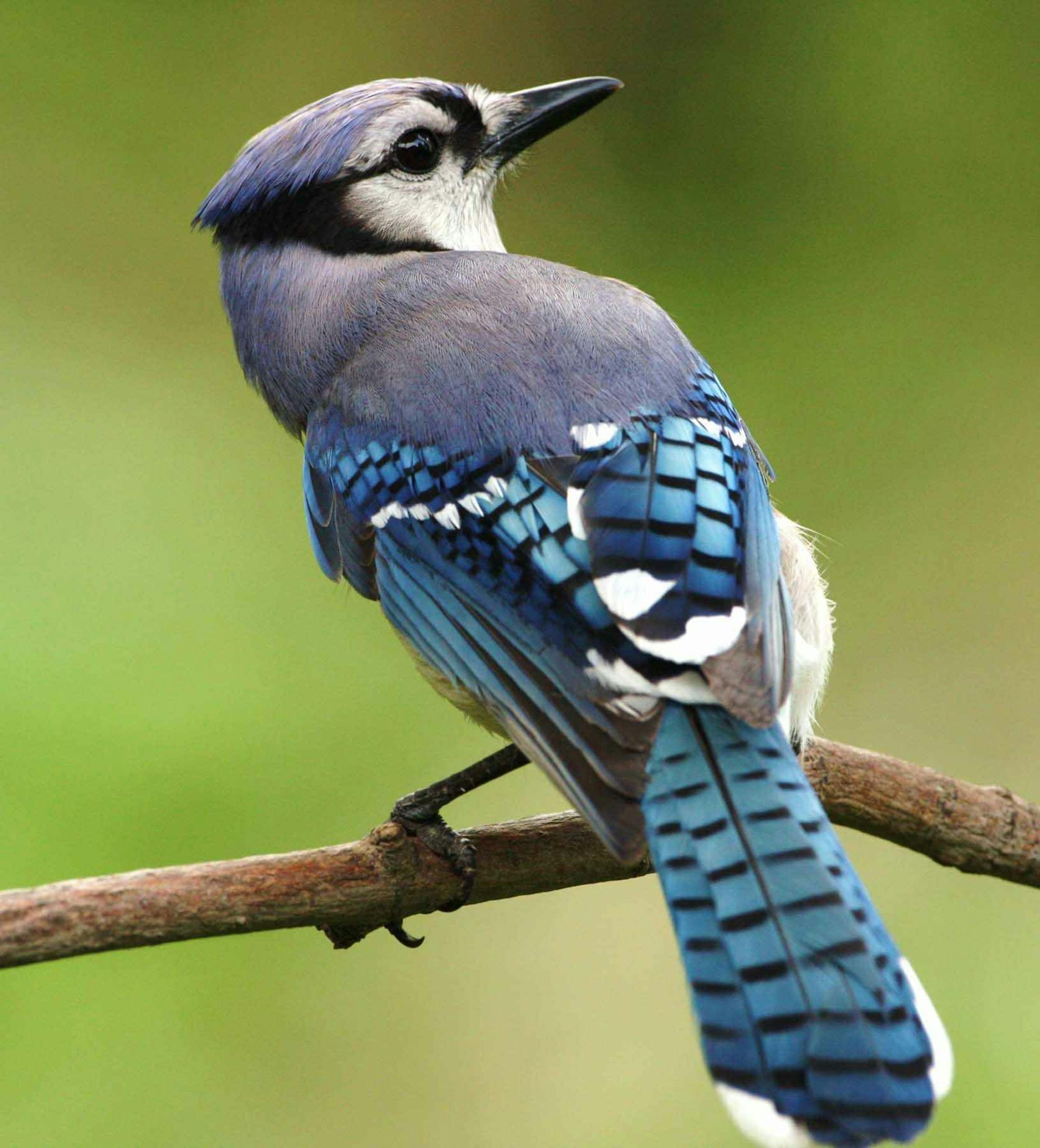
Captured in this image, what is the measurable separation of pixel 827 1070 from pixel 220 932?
0.61 meters

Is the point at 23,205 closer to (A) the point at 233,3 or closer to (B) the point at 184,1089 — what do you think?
(A) the point at 233,3

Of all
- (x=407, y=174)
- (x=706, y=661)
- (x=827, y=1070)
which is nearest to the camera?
(x=827, y=1070)

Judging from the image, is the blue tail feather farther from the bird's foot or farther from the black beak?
the black beak

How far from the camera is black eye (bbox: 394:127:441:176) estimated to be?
226cm

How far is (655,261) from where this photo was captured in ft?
12.7

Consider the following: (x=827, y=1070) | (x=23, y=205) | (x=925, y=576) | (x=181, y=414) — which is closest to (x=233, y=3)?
(x=23, y=205)

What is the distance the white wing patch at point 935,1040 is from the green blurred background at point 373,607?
1.55m

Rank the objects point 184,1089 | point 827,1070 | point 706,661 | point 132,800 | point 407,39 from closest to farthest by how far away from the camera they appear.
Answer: point 827,1070 < point 706,661 < point 184,1089 < point 132,800 < point 407,39

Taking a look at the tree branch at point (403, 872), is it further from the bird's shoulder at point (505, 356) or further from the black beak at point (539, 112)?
the black beak at point (539, 112)

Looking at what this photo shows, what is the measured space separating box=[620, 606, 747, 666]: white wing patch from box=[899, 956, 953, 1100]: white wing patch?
325mm

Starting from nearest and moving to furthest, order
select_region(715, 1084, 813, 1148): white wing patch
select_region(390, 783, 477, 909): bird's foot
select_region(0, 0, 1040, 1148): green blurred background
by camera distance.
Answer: select_region(715, 1084, 813, 1148): white wing patch, select_region(390, 783, 477, 909): bird's foot, select_region(0, 0, 1040, 1148): green blurred background

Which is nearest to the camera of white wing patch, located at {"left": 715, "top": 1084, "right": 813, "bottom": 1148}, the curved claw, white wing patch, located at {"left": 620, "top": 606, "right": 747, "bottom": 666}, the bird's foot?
white wing patch, located at {"left": 715, "top": 1084, "right": 813, "bottom": 1148}

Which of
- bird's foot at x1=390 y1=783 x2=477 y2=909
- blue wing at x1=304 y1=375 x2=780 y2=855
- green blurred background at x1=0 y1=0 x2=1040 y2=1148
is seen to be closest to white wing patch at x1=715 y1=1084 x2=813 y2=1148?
blue wing at x1=304 y1=375 x2=780 y2=855

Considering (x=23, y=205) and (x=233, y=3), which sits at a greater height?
(x=233, y=3)
